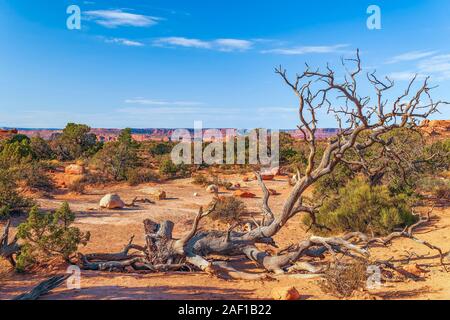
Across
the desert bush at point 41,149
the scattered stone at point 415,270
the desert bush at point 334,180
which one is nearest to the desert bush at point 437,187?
the desert bush at point 334,180

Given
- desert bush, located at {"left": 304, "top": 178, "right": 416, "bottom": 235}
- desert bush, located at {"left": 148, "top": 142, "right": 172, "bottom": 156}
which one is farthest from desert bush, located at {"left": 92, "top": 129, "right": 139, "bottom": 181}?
desert bush, located at {"left": 304, "top": 178, "right": 416, "bottom": 235}

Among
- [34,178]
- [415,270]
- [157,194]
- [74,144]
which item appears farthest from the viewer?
[74,144]

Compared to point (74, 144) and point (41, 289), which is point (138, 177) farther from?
point (41, 289)

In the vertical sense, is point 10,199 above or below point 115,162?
below

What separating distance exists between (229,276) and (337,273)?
1.96 metres

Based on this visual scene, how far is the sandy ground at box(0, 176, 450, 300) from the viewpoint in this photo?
577 cm

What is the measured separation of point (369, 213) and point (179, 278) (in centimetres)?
598

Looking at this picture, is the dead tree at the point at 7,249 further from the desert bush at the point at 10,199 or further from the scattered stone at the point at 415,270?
the scattered stone at the point at 415,270

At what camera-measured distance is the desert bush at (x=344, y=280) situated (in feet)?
18.9

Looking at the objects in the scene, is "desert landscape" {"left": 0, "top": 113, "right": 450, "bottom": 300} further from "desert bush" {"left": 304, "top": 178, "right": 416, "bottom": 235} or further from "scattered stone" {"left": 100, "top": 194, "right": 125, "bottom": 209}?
"desert bush" {"left": 304, "top": 178, "right": 416, "bottom": 235}

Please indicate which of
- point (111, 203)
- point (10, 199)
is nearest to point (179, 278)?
point (111, 203)

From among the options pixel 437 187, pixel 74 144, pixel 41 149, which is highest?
pixel 74 144

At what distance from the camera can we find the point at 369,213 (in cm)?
1040
